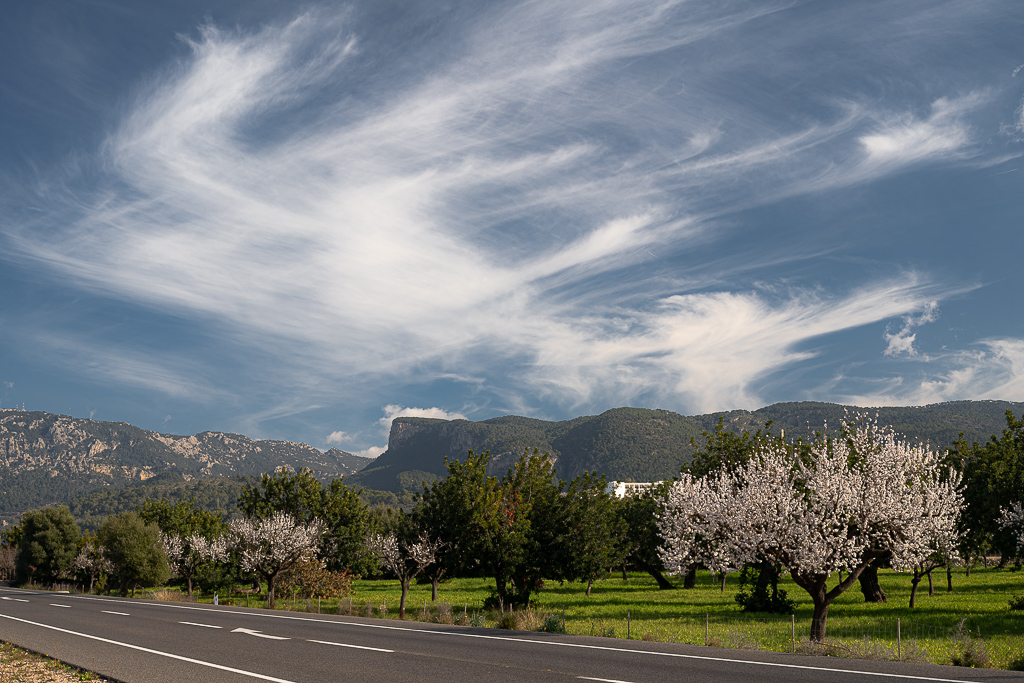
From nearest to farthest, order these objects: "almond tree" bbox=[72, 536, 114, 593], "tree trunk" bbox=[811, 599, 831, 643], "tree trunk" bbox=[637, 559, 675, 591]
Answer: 1. "tree trunk" bbox=[811, 599, 831, 643]
2. "tree trunk" bbox=[637, 559, 675, 591]
3. "almond tree" bbox=[72, 536, 114, 593]

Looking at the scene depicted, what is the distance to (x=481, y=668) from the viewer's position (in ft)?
51.4

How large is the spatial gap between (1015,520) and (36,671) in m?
38.8

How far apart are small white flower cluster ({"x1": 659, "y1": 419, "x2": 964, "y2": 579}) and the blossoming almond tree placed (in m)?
0.03

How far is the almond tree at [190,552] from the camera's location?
61750 millimetres

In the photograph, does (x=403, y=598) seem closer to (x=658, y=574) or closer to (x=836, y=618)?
(x=836, y=618)

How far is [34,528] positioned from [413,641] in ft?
265

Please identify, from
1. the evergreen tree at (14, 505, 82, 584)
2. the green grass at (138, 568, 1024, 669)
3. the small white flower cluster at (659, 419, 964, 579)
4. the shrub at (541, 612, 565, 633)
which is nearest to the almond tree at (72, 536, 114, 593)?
the evergreen tree at (14, 505, 82, 584)

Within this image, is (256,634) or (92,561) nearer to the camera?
(256,634)

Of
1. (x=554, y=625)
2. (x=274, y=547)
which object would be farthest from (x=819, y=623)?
(x=274, y=547)

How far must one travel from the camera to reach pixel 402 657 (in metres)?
17.8

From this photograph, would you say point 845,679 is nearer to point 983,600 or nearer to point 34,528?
point 983,600

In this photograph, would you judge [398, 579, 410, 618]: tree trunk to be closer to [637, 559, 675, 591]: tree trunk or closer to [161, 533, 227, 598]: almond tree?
[161, 533, 227, 598]: almond tree

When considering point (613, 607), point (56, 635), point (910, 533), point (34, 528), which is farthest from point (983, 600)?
point (34, 528)

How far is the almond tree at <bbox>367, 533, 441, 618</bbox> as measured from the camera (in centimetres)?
3947
